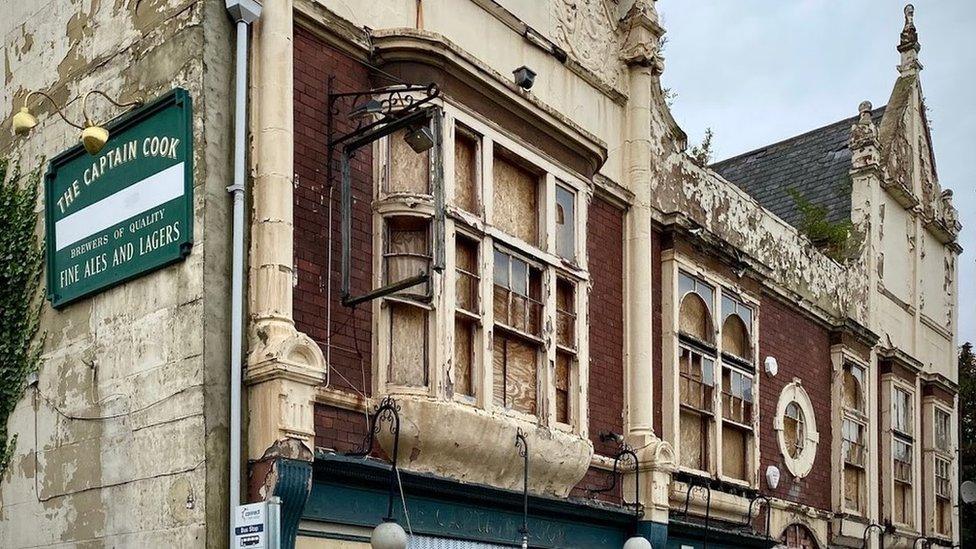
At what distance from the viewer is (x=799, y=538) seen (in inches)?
771

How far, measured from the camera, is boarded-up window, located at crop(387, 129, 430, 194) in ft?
43.1

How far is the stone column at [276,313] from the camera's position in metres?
11.2

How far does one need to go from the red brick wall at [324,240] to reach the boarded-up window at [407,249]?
0.77 feet

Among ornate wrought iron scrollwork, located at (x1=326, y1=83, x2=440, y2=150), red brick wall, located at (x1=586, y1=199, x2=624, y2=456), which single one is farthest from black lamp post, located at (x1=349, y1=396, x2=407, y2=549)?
red brick wall, located at (x1=586, y1=199, x2=624, y2=456)

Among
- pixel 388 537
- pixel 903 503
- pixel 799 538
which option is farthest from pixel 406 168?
pixel 903 503

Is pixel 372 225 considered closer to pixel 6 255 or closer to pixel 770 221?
pixel 6 255

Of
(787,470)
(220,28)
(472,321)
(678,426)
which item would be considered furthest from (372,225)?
(787,470)

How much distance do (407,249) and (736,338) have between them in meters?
7.03

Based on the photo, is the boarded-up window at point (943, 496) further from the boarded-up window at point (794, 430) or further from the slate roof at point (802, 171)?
the boarded-up window at point (794, 430)

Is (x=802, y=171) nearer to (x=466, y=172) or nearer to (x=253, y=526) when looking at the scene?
(x=466, y=172)

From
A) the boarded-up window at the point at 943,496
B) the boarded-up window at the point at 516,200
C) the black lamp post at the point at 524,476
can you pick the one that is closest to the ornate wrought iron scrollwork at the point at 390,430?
the black lamp post at the point at 524,476

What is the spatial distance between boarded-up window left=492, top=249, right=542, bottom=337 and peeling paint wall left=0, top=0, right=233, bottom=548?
322cm

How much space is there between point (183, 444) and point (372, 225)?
8.93ft

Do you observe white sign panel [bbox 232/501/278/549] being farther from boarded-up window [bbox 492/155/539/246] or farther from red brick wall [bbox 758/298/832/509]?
red brick wall [bbox 758/298/832/509]
